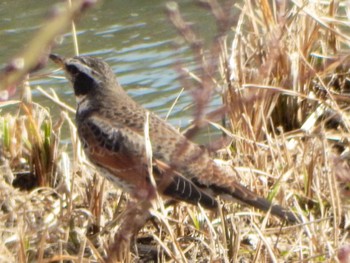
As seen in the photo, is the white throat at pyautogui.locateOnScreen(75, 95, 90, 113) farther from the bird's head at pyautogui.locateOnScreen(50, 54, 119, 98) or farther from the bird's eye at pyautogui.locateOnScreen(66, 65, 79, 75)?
the bird's eye at pyautogui.locateOnScreen(66, 65, 79, 75)

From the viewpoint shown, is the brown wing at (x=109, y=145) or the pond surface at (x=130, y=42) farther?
the pond surface at (x=130, y=42)

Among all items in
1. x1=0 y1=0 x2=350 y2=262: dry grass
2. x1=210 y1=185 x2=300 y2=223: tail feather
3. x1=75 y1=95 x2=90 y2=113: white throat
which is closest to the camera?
x1=0 y1=0 x2=350 y2=262: dry grass

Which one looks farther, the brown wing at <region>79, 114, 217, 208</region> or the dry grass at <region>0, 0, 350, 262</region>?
the brown wing at <region>79, 114, 217, 208</region>

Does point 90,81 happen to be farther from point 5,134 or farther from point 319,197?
point 319,197

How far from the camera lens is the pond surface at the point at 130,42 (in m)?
8.60

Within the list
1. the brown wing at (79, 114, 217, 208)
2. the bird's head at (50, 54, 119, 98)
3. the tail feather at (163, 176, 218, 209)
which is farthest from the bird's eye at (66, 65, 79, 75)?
the tail feather at (163, 176, 218, 209)

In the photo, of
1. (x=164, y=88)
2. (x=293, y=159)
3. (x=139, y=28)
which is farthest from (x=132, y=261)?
(x=139, y=28)

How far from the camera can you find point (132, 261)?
4.76 metres

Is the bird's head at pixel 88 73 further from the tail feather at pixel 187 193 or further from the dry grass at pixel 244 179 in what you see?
the tail feather at pixel 187 193

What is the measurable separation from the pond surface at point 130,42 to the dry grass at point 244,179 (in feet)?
4.42

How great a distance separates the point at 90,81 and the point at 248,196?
5.08ft

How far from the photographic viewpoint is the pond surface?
860 centimetres

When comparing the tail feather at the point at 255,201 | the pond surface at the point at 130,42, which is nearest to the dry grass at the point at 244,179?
the tail feather at the point at 255,201

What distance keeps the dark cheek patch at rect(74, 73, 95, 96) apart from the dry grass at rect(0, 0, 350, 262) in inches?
6.9
